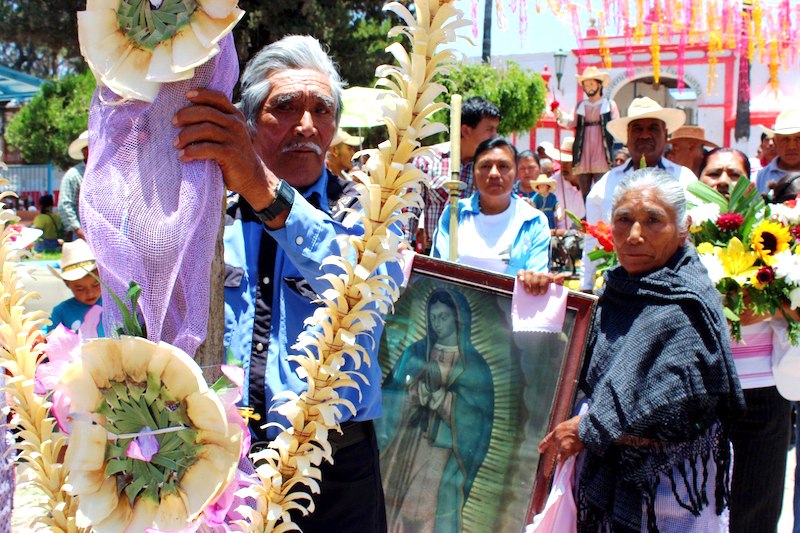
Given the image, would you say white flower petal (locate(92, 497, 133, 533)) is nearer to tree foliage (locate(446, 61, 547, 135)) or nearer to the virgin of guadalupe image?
the virgin of guadalupe image

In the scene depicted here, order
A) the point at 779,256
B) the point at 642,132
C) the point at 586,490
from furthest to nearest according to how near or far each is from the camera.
A: 1. the point at 642,132
2. the point at 779,256
3. the point at 586,490

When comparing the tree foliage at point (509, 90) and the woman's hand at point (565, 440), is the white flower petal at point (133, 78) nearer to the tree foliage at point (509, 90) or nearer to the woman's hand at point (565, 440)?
the woman's hand at point (565, 440)

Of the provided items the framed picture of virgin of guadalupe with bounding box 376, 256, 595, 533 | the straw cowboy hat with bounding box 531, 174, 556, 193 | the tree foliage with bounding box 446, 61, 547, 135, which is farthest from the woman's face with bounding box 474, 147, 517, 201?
the tree foliage with bounding box 446, 61, 547, 135

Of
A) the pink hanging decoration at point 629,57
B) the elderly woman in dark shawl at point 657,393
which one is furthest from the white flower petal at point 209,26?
the pink hanging decoration at point 629,57

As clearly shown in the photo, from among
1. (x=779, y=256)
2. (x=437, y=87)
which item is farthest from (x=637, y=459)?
(x=437, y=87)

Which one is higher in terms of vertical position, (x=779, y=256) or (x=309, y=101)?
(x=309, y=101)

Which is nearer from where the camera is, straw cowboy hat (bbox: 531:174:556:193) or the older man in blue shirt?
the older man in blue shirt

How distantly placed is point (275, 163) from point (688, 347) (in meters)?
1.57

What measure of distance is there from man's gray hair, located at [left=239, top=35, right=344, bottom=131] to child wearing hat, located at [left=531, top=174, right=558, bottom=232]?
8.78m

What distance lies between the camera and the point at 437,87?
3.79 feet

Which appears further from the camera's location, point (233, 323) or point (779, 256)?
point (779, 256)

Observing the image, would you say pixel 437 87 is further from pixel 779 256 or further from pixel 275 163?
pixel 779 256

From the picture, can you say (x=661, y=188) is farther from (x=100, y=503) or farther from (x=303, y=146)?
(x=100, y=503)

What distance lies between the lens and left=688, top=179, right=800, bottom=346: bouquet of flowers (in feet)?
11.2
